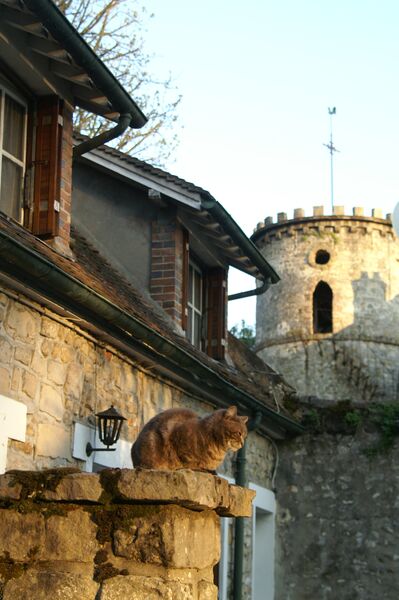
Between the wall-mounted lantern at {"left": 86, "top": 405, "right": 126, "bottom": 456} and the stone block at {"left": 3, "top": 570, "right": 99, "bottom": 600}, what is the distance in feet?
13.5

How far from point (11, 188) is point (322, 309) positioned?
104 ft

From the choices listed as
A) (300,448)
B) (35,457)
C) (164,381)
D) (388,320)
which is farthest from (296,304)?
(35,457)

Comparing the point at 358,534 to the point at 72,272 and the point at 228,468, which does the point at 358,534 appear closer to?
the point at 228,468

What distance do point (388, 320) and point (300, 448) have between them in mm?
25325

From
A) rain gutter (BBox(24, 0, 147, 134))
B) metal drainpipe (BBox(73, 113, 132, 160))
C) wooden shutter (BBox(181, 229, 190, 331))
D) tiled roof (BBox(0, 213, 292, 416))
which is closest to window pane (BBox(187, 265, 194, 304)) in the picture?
wooden shutter (BBox(181, 229, 190, 331))

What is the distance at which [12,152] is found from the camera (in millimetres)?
8336

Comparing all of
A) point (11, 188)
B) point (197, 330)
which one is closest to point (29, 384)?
point (11, 188)

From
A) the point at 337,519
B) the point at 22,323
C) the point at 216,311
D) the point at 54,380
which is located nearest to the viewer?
the point at 22,323

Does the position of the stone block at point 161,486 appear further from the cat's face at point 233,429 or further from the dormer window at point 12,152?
the dormer window at point 12,152

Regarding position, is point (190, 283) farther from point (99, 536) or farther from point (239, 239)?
point (99, 536)

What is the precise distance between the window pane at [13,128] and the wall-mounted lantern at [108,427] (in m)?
2.17

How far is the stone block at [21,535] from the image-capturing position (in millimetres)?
4055

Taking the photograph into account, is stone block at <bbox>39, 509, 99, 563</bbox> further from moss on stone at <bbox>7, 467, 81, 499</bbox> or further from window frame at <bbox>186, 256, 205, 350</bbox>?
window frame at <bbox>186, 256, 205, 350</bbox>

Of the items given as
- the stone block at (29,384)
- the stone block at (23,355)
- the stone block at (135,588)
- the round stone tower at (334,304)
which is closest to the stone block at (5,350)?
the stone block at (23,355)
